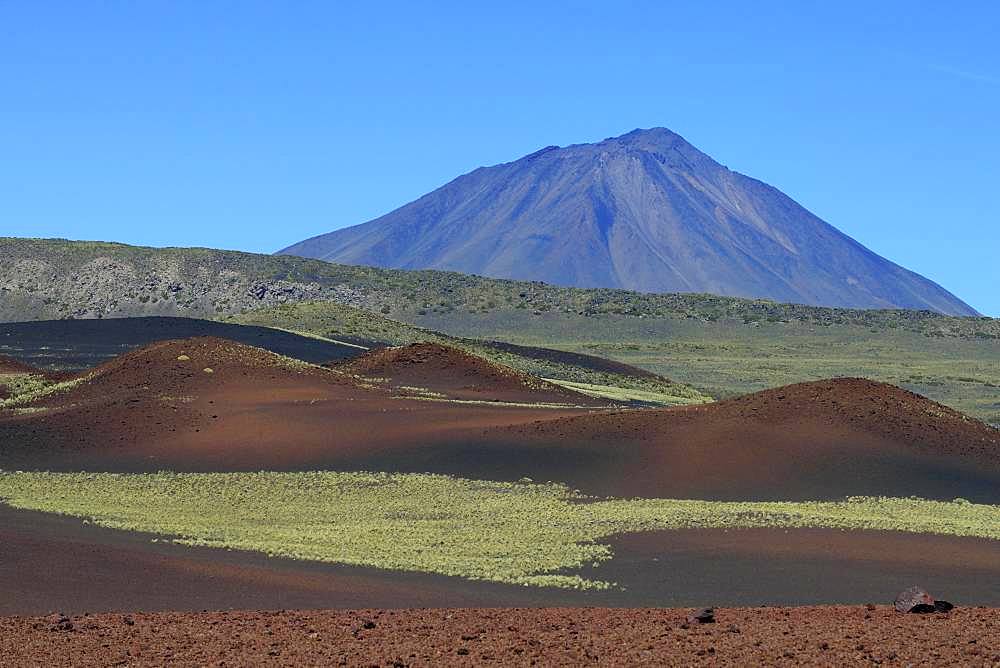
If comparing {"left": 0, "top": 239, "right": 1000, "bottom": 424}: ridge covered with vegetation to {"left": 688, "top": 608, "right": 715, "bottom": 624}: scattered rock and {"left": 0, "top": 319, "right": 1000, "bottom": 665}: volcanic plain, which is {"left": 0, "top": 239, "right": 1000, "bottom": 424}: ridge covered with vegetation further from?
{"left": 688, "top": 608, "right": 715, "bottom": 624}: scattered rock

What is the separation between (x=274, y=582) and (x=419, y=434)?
2140cm

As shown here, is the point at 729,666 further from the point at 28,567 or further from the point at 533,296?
the point at 533,296

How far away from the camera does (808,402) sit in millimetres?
44938

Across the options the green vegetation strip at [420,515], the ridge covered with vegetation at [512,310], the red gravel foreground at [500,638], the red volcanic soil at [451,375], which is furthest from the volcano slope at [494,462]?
the ridge covered with vegetation at [512,310]

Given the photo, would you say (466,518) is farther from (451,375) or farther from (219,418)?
(451,375)

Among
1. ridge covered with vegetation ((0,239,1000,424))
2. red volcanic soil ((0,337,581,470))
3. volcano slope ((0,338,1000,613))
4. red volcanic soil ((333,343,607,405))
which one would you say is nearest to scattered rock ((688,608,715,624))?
volcano slope ((0,338,1000,613))

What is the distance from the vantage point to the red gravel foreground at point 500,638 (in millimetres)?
16156

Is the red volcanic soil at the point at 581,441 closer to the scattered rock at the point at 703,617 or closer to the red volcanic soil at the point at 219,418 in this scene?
the red volcanic soil at the point at 219,418

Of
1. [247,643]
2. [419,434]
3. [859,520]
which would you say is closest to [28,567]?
[247,643]

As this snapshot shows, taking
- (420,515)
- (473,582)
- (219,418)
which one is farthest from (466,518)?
(219,418)

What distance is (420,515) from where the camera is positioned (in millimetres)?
33281

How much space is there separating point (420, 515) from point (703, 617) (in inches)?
616

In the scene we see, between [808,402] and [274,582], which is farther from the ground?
[808,402]

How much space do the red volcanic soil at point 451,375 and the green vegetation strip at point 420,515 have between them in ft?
77.1
